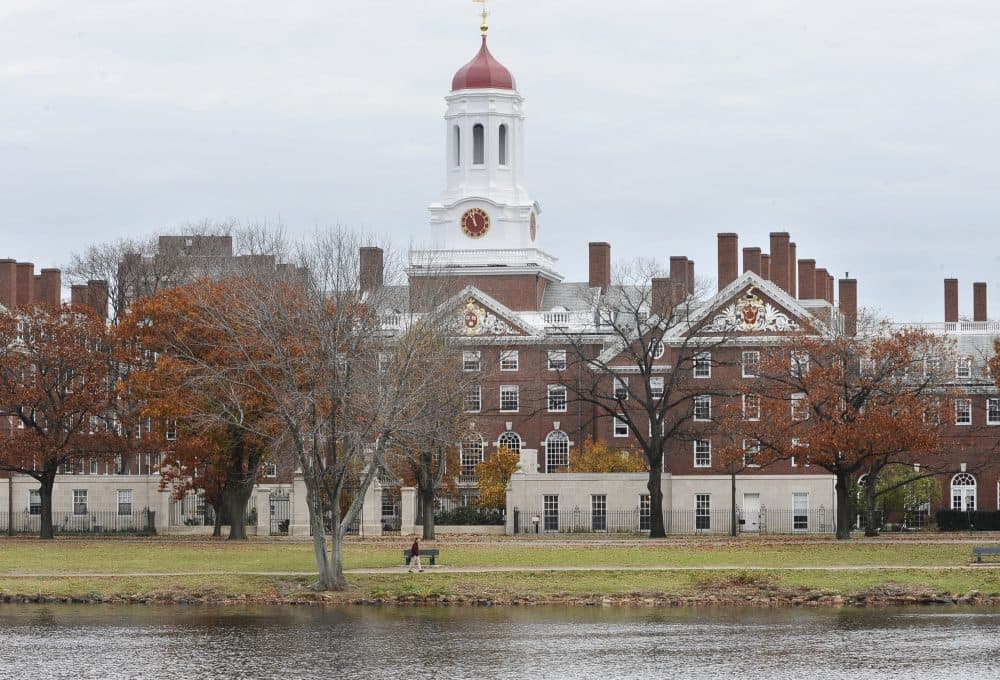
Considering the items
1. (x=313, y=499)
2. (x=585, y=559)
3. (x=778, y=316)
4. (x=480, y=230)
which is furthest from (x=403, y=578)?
(x=480, y=230)

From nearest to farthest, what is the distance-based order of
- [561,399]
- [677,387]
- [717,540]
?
1. [717,540]
2. [677,387]
3. [561,399]

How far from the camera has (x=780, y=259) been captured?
322ft

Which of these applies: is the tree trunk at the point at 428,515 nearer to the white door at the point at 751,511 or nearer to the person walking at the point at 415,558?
the white door at the point at 751,511

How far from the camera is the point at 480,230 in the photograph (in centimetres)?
10762

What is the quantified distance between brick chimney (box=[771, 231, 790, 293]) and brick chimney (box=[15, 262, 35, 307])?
37.3 metres

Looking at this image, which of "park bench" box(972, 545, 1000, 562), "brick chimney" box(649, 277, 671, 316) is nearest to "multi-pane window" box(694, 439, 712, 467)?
"brick chimney" box(649, 277, 671, 316)

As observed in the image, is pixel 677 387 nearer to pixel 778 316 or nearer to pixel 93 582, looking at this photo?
pixel 778 316

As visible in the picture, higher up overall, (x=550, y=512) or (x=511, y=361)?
(x=511, y=361)

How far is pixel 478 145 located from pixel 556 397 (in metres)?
18.1

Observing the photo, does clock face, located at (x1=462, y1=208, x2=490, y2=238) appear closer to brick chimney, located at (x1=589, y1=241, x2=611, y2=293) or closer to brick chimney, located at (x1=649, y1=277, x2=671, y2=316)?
brick chimney, located at (x1=589, y1=241, x2=611, y2=293)

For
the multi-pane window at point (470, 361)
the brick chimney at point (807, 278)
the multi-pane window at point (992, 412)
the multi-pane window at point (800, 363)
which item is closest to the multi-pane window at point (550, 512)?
the multi-pane window at point (470, 361)

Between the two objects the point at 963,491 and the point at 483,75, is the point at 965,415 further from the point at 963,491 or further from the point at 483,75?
the point at 483,75

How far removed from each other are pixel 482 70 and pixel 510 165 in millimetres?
5409

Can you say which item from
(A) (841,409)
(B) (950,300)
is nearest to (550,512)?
(A) (841,409)
